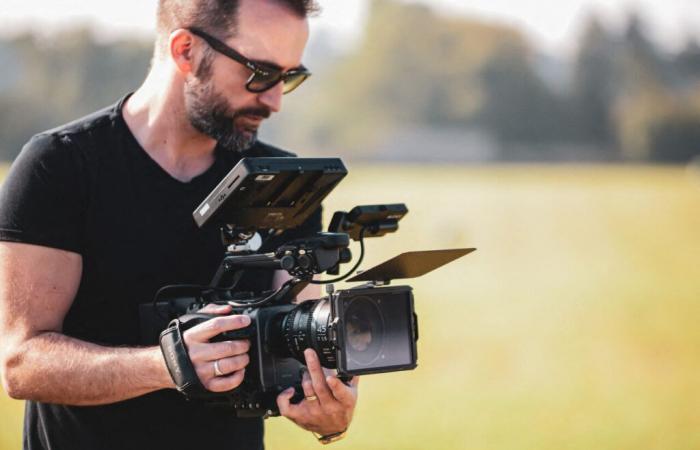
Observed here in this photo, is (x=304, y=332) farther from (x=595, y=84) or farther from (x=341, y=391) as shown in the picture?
(x=595, y=84)

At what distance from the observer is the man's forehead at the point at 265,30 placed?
3.65 metres

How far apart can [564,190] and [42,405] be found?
4542 centimetres

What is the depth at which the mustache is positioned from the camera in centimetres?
365

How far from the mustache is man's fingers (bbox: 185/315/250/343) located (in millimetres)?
805

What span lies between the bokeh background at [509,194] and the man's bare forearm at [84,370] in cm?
895

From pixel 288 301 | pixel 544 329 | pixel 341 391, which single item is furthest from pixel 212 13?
pixel 544 329

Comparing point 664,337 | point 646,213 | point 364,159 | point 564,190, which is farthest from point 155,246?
point 364,159

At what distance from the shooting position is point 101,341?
349cm

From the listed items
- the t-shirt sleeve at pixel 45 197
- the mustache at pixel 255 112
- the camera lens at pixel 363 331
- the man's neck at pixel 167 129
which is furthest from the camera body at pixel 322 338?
the mustache at pixel 255 112

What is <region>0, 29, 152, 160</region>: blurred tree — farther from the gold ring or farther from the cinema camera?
the gold ring

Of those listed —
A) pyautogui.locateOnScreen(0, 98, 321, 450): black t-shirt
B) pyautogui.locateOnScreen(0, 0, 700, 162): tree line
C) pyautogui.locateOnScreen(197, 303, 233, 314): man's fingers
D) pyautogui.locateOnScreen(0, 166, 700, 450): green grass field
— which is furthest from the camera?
pyautogui.locateOnScreen(0, 0, 700, 162): tree line

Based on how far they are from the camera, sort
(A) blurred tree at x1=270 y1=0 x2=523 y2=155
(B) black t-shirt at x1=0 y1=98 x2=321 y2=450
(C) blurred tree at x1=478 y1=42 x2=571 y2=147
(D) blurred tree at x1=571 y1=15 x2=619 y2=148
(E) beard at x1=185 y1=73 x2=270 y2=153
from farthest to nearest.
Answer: (A) blurred tree at x1=270 y1=0 x2=523 y2=155 → (C) blurred tree at x1=478 y1=42 x2=571 y2=147 → (D) blurred tree at x1=571 y1=15 x2=619 y2=148 → (E) beard at x1=185 y1=73 x2=270 y2=153 → (B) black t-shirt at x1=0 y1=98 x2=321 y2=450

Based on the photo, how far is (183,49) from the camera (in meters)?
3.69

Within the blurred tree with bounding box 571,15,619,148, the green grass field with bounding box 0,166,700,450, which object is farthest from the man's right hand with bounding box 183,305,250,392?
the blurred tree with bounding box 571,15,619,148
